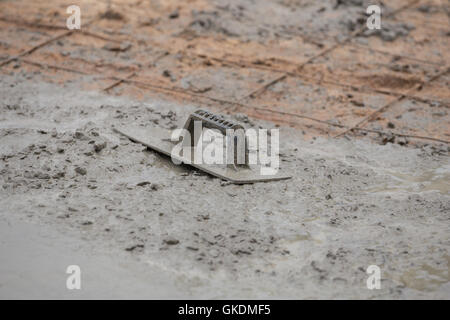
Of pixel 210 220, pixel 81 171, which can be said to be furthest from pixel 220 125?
pixel 81 171

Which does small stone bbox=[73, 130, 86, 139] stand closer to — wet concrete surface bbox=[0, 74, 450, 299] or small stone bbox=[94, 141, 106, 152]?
wet concrete surface bbox=[0, 74, 450, 299]

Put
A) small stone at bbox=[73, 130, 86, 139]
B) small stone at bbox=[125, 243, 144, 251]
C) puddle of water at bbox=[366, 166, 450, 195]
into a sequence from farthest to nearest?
small stone at bbox=[73, 130, 86, 139], puddle of water at bbox=[366, 166, 450, 195], small stone at bbox=[125, 243, 144, 251]

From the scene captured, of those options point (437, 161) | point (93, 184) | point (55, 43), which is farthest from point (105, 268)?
point (55, 43)

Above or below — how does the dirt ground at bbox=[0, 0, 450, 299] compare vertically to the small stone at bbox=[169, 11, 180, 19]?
below

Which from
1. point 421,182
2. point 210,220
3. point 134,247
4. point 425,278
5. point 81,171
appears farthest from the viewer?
point 421,182

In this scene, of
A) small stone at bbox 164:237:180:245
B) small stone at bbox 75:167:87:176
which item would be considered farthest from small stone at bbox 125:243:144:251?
small stone at bbox 75:167:87:176

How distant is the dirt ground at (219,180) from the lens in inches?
156

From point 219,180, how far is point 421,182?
1.64 m

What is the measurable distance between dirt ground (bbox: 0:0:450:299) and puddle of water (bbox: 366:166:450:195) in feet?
0.06

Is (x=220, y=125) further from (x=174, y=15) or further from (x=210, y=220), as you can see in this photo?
(x=174, y=15)

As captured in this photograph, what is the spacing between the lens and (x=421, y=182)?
5.16m

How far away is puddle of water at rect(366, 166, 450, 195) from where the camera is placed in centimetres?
502

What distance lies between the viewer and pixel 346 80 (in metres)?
7.04
